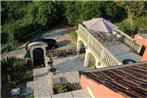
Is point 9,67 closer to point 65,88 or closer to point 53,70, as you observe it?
point 53,70

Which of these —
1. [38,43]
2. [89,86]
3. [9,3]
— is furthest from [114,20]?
[89,86]

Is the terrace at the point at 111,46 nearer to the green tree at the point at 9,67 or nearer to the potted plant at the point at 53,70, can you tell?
the potted plant at the point at 53,70

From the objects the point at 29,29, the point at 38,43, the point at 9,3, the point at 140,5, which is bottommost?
the point at 38,43

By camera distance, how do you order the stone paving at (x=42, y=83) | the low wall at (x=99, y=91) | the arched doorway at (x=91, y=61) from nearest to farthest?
the low wall at (x=99, y=91) < the stone paving at (x=42, y=83) < the arched doorway at (x=91, y=61)

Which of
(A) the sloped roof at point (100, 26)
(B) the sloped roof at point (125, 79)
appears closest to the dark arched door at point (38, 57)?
(A) the sloped roof at point (100, 26)

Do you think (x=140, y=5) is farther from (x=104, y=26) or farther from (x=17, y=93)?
(x=17, y=93)
